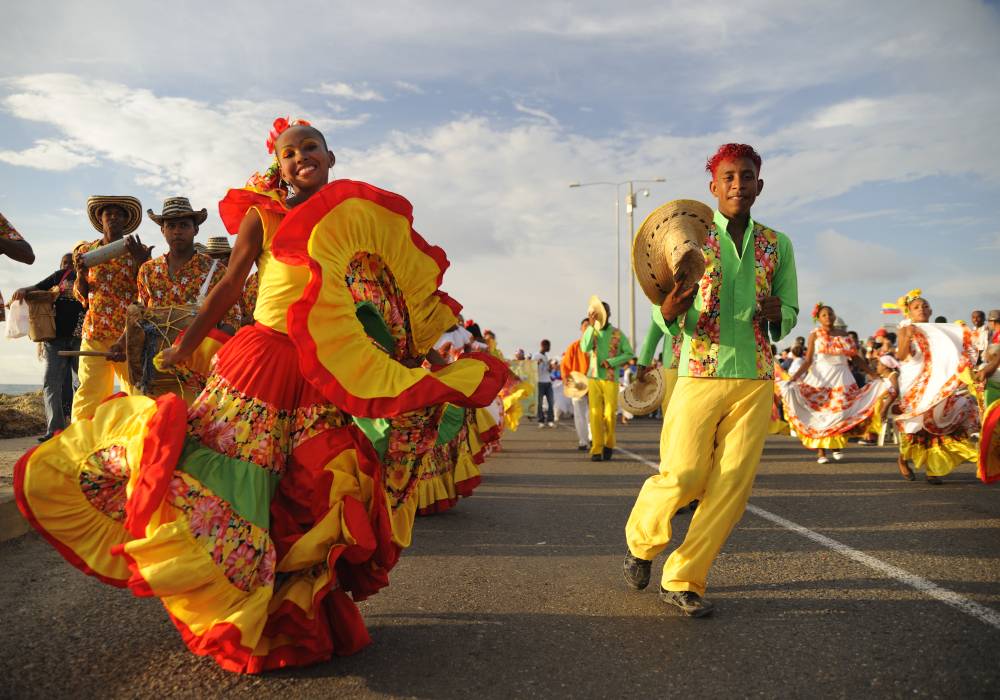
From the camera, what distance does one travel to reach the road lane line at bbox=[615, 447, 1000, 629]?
3.59 metres

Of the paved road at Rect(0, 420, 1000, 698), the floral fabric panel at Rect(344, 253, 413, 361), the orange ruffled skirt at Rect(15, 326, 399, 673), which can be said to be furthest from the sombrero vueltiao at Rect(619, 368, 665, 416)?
the orange ruffled skirt at Rect(15, 326, 399, 673)

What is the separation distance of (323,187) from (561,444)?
1194cm

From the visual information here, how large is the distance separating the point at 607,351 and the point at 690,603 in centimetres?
819

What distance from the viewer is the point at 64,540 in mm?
2973

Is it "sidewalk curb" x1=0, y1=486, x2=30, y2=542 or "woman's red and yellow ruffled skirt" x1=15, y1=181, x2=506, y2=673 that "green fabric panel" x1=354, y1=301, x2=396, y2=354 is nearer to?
"woman's red and yellow ruffled skirt" x1=15, y1=181, x2=506, y2=673

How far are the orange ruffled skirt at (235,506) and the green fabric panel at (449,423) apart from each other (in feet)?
1.43

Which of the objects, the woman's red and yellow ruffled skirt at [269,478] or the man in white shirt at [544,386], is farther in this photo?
the man in white shirt at [544,386]

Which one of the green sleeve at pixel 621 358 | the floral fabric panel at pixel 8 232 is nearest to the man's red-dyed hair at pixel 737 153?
the floral fabric panel at pixel 8 232

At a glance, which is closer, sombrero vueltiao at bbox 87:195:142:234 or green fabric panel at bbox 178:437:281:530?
green fabric panel at bbox 178:437:281:530

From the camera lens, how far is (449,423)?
134 inches

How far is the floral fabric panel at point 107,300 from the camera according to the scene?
20.3 ft

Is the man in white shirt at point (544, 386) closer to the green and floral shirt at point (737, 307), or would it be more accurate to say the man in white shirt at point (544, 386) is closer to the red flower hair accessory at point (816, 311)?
the red flower hair accessory at point (816, 311)

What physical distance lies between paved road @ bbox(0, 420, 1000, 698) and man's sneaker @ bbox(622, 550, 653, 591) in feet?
0.21

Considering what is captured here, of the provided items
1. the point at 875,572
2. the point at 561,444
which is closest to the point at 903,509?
the point at 875,572
